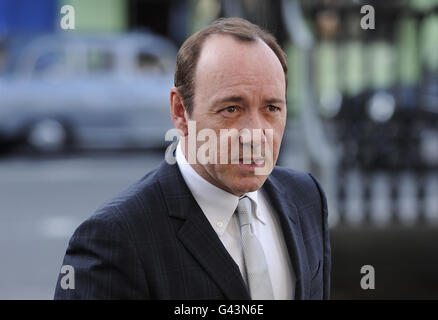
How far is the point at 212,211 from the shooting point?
58.7 inches

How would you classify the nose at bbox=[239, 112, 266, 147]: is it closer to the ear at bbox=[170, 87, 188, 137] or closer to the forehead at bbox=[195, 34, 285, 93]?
the forehead at bbox=[195, 34, 285, 93]

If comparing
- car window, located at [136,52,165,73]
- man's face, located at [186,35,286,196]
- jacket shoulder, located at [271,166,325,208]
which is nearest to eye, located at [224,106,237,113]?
man's face, located at [186,35,286,196]

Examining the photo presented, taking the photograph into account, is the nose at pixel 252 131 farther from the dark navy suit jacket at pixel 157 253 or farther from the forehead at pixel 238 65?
the dark navy suit jacket at pixel 157 253

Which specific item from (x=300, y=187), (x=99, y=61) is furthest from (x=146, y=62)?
(x=300, y=187)

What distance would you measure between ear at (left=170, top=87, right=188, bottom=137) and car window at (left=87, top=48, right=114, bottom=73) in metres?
11.9

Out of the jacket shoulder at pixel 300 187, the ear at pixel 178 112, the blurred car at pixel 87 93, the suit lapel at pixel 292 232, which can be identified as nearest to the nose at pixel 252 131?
the ear at pixel 178 112

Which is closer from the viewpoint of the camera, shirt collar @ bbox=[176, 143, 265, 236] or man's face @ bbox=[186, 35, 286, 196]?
man's face @ bbox=[186, 35, 286, 196]

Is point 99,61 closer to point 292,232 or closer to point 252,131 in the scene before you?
point 292,232

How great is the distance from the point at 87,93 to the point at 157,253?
38.7 ft

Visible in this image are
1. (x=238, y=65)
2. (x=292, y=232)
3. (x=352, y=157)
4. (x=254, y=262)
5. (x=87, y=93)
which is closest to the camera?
(x=238, y=65)

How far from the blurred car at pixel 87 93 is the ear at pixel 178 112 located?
11377 millimetres

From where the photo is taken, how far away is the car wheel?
1313cm
